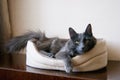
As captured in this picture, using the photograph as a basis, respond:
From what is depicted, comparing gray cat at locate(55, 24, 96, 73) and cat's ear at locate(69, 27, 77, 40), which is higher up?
cat's ear at locate(69, 27, 77, 40)

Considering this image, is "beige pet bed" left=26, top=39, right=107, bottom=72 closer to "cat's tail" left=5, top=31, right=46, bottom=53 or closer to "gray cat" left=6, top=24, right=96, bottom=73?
"gray cat" left=6, top=24, right=96, bottom=73

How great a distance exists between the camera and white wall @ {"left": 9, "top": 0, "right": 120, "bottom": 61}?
4.13 ft

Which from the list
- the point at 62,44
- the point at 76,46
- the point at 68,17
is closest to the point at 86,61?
the point at 76,46

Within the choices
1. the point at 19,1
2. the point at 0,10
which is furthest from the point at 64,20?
the point at 0,10

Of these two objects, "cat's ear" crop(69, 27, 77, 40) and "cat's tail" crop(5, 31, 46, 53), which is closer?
"cat's ear" crop(69, 27, 77, 40)

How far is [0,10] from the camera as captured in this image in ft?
4.86

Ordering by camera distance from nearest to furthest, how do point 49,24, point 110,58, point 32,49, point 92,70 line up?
point 92,70, point 32,49, point 110,58, point 49,24

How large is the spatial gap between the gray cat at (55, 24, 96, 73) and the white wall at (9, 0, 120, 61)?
261mm

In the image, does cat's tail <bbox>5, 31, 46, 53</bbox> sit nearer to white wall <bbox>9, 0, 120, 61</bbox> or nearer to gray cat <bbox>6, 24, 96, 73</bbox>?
gray cat <bbox>6, 24, 96, 73</bbox>

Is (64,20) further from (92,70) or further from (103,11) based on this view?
(92,70)

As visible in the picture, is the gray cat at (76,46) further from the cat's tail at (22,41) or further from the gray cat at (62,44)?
the cat's tail at (22,41)

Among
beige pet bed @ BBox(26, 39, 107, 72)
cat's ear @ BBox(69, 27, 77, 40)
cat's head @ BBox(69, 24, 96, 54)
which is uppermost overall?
cat's ear @ BBox(69, 27, 77, 40)

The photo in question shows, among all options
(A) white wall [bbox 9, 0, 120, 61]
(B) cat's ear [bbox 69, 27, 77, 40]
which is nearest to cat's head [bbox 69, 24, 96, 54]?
(B) cat's ear [bbox 69, 27, 77, 40]

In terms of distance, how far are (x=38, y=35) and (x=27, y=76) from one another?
34 cm
